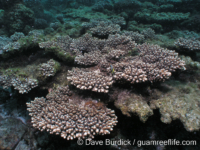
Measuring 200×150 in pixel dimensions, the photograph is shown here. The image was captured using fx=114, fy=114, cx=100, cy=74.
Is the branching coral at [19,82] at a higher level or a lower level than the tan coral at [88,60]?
lower

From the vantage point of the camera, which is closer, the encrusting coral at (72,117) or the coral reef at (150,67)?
the encrusting coral at (72,117)

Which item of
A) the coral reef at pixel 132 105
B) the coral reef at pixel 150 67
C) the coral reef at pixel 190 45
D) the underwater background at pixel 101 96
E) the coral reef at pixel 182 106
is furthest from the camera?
the coral reef at pixel 190 45

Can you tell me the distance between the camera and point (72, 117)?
3357mm

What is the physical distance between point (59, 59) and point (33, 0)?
1566 centimetres

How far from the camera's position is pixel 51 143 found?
15.7 feet

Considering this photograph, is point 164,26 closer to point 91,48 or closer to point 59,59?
point 91,48

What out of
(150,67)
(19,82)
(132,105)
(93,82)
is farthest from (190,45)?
(19,82)

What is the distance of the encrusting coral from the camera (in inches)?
123

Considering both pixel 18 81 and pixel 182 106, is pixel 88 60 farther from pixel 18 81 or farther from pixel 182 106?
pixel 182 106

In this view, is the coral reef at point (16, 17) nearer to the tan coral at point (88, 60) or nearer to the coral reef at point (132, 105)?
the tan coral at point (88, 60)

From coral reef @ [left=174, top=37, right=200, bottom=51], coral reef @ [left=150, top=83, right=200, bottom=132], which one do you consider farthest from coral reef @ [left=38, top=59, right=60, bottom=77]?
coral reef @ [left=174, top=37, right=200, bottom=51]

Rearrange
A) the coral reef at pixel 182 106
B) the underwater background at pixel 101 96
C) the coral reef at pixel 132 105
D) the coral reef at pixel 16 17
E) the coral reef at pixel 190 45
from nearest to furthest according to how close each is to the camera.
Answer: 1. the coral reef at pixel 182 106
2. the coral reef at pixel 132 105
3. the underwater background at pixel 101 96
4. the coral reef at pixel 190 45
5. the coral reef at pixel 16 17

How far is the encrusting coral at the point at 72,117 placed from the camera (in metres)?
3.11

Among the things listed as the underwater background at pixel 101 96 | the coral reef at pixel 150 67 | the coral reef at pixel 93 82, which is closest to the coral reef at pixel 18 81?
the underwater background at pixel 101 96
